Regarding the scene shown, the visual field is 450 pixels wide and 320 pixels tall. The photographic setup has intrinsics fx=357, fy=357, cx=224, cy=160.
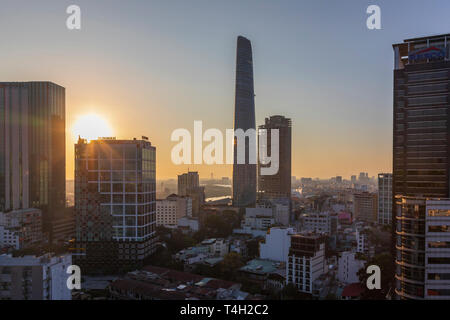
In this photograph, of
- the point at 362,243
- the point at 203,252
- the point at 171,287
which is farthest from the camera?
the point at 362,243

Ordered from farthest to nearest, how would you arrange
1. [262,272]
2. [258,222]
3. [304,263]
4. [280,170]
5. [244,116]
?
1. [280,170]
2. [244,116]
3. [258,222]
4. [262,272]
5. [304,263]

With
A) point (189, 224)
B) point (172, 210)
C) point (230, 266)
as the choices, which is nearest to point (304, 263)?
point (230, 266)

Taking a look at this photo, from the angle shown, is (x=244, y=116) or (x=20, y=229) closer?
(x=20, y=229)

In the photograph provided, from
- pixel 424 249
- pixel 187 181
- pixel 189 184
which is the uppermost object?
pixel 424 249

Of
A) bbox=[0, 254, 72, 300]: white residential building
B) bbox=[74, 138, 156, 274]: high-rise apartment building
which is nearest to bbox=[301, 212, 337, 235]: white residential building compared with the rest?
bbox=[74, 138, 156, 274]: high-rise apartment building

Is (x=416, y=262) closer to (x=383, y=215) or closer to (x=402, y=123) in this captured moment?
(x=402, y=123)

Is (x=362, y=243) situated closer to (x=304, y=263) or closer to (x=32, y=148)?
(x=304, y=263)
